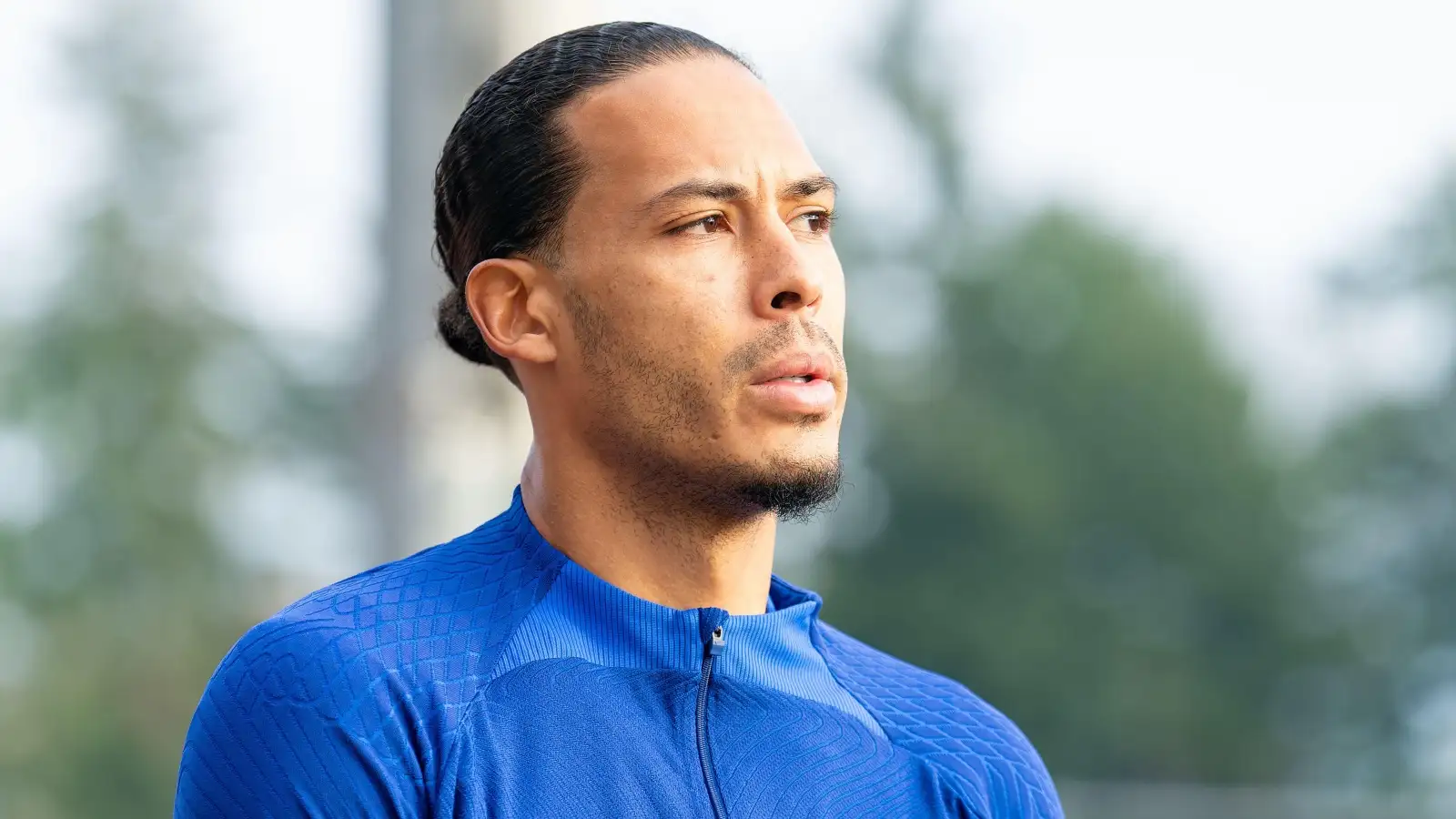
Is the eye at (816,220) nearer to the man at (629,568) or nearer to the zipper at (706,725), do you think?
the man at (629,568)

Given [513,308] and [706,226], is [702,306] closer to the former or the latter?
[706,226]

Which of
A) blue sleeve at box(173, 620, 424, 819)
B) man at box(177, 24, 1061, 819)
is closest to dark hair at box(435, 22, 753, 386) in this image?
man at box(177, 24, 1061, 819)

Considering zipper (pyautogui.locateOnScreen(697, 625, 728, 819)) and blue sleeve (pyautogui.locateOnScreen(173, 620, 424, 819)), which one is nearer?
blue sleeve (pyautogui.locateOnScreen(173, 620, 424, 819))

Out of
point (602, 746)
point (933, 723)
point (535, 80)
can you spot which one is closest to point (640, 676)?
point (602, 746)

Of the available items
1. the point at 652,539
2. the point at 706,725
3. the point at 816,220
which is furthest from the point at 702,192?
the point at 706,725

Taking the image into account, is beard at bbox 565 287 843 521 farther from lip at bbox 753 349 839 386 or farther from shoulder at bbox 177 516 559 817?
shoulder at bbox 177 516 559 817

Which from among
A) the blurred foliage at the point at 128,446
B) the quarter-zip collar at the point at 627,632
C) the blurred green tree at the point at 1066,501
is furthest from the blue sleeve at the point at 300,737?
the blurred green tree at the point at 1066,501

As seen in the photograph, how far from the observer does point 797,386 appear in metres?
1.70

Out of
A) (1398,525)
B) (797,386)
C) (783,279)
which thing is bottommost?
(1398,525)

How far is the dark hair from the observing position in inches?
71.2

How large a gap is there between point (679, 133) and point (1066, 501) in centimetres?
1623

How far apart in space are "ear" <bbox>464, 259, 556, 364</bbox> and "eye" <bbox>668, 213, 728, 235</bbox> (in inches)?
6.1

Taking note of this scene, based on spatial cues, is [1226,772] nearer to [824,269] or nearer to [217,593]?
[217,593]

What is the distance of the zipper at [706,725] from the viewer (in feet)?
5.24
